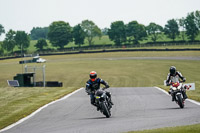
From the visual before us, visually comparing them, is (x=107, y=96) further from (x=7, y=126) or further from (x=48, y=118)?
(x=7, y=126)

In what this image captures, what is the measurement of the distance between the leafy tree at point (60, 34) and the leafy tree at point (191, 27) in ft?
165

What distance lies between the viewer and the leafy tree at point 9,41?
476 feet

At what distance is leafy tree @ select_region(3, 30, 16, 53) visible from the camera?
476ft

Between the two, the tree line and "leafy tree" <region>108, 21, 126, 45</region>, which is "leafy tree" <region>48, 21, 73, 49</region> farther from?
"leafy tree" <region>108, 21, 126, 45</region>

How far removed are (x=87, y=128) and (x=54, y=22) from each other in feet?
509

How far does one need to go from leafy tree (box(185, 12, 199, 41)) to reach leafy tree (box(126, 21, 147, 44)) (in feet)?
67.3

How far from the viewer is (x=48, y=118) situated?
42.8ft

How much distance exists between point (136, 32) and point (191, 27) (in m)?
25.9

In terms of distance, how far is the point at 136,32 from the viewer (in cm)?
15888

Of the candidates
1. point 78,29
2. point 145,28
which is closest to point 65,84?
point 78,29

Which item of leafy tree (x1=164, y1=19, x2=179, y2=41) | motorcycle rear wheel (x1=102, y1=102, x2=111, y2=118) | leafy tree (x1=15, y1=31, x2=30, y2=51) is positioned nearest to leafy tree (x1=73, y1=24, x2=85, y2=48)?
leafy tree (x1=15, y1=31, x2=30, y2=51)

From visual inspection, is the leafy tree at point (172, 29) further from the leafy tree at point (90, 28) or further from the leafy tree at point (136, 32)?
the leafy tree at point (90, 28)

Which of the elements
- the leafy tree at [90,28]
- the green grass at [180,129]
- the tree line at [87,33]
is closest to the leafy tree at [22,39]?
the tree line at [87,33]

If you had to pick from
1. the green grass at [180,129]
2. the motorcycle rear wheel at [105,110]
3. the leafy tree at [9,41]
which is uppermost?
the leafy tree at [9,41]
